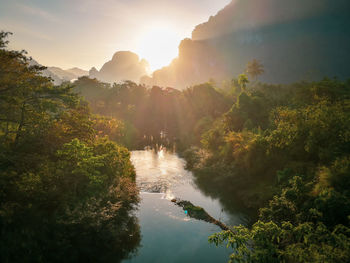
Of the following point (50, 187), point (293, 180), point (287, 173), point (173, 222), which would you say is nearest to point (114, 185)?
point (50, 187)

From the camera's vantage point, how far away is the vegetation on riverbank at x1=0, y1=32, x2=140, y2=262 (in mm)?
12586

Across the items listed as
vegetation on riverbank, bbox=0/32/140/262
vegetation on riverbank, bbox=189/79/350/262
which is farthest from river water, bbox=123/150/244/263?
vegetation on riverbank, bbox=189/79/350/262

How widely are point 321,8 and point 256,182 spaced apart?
21744cm

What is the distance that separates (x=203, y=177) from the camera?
3150cm

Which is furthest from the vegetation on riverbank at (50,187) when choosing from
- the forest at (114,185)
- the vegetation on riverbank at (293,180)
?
the vegetation on riverbank at (293,180)

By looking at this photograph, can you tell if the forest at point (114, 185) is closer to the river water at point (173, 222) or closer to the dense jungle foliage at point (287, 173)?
the dense jungle foliage at point (287, 173)

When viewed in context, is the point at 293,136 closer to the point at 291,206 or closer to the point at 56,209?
the point at 291,206

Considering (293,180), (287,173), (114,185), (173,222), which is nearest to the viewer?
(293,180)

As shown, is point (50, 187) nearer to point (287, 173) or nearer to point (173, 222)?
point (173, 222)

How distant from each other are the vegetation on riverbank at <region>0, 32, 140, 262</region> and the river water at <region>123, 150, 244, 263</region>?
1.38 meters

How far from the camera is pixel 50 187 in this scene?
15.1m

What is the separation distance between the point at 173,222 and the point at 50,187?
1064 cm

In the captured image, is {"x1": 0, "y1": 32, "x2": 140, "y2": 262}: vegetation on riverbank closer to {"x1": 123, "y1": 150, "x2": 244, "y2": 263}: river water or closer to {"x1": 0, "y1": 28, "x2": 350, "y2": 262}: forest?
{"x1": 0, "y1": 28, "x2": 350, "y2": 262}: forest

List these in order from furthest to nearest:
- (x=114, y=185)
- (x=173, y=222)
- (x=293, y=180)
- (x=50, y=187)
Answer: (x=114, y=185)
(x=173, y=222)
(x=293, y=180)
(x=50, y=187)
